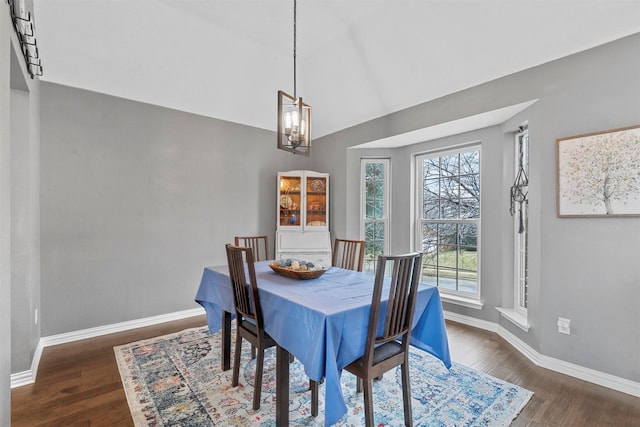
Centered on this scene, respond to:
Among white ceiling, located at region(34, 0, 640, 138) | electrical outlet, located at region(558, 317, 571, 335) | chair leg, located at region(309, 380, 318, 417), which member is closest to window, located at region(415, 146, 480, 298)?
white ceiling, located at region(34, 0, 640, 138)

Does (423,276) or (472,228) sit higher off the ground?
(472,228)

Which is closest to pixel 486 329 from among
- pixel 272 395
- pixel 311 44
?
Answer: pixel 272 395

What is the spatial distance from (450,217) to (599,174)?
1.74m

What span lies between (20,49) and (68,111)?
1266 millimetres

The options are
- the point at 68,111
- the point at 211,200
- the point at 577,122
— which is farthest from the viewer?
the point at 211,200

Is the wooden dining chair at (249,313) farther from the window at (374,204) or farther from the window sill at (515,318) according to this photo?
the window at (374,204)

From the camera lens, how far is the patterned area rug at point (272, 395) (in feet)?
6.43

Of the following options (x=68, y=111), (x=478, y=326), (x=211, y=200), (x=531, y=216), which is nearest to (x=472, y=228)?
(x=531, y=216)

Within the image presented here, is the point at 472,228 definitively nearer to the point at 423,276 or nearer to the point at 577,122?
the point at 423,276

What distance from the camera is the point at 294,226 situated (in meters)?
4.69

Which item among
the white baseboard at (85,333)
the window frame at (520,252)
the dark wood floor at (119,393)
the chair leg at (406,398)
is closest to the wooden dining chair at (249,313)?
the chair leg at (406,398)

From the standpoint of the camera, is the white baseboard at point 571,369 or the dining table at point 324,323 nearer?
the dining table at point 324,323

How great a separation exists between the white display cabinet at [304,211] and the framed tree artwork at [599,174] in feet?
Answer: 9.60

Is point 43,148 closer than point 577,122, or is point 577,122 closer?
point 577,122
